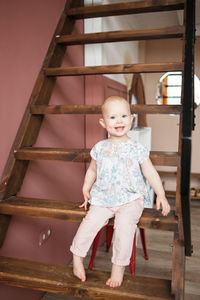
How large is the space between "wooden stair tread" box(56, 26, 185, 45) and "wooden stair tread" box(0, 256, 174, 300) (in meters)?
1.37

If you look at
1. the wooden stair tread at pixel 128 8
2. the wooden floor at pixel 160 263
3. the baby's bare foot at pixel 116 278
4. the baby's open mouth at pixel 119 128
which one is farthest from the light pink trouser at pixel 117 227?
the wooden stair tread at pixel 128 8

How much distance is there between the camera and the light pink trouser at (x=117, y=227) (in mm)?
1169

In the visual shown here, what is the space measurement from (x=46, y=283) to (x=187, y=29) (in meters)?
1.28

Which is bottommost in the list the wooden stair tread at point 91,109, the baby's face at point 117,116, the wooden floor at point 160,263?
the wooden floor at point 160,263

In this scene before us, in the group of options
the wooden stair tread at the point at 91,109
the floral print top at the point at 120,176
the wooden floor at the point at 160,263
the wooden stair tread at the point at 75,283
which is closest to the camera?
the wooden stair tread at the point at 75,283

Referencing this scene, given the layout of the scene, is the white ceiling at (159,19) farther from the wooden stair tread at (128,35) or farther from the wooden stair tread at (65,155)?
the wooden stair tread at (65,155)

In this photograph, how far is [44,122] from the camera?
1996mm

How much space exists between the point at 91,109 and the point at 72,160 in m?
0.32

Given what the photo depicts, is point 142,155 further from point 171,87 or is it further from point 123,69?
point 171,87

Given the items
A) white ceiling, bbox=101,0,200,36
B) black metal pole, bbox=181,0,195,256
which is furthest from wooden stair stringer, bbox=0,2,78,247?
white ceiling, bbox=101,0,200,36

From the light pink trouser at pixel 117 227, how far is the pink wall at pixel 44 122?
1.92 ft

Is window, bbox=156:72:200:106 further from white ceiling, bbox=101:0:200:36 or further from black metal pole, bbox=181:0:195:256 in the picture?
black metal pole, bbox=181:0:195:256

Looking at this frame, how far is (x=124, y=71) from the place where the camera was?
1.63m

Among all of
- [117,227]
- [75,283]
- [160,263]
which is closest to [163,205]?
[117,227]
